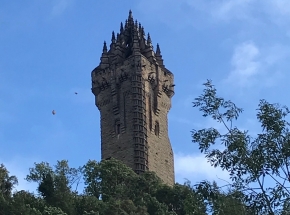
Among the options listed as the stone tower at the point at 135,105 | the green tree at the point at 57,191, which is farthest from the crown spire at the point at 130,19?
the green tree at the point at 57,191

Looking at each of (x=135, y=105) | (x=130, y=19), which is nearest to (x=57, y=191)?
(x=135, y=105)

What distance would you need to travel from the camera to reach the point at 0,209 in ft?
136

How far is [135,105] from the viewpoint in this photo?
69.2 m

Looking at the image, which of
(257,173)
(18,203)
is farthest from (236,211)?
(18,203)

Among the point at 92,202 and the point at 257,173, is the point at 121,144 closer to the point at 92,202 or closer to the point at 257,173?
the point at 92,202

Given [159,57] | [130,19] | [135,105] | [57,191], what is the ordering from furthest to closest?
[130,19] < [159,57] < [135,105] < [57,191]

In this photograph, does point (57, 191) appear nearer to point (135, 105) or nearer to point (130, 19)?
point (135, 105)

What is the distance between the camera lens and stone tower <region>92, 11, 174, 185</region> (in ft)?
223

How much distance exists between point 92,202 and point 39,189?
3.62 meters

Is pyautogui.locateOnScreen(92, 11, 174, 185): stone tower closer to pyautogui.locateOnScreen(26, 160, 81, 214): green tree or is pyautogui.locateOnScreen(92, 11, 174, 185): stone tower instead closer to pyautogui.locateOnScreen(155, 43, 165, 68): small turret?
pyautogui.locateOnScreen(155, 43, 165, 68): small turret

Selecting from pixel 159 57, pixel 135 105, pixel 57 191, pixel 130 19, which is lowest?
pixel 57 191

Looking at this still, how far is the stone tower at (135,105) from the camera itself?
68.1 metres

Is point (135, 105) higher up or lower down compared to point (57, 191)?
higher up

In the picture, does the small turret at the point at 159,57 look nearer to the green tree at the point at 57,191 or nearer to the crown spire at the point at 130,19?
the crown spire at the point at 130,19
